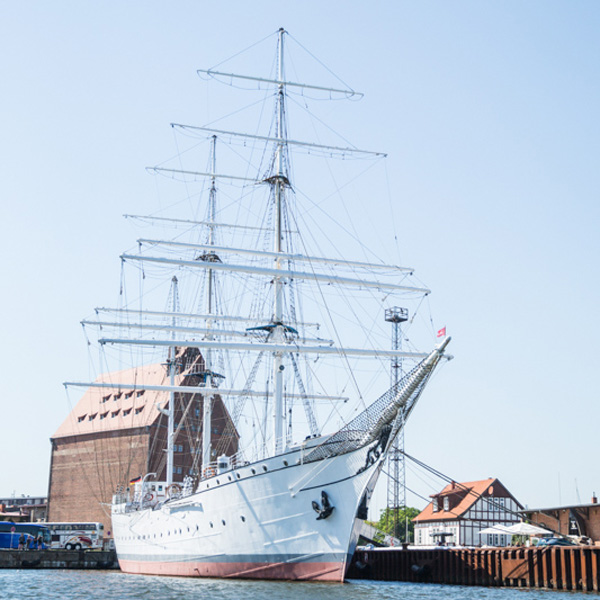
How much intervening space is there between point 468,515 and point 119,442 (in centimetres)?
3063

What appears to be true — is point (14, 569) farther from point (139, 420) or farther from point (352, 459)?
point (352, 459)

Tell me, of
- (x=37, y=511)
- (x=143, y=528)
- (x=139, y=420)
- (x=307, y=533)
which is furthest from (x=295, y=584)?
(x=37, y=511)

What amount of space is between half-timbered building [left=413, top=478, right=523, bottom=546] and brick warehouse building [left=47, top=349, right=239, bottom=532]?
56.6 feet

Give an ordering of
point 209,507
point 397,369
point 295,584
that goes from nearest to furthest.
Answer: point 295,584
point 209,507
point 397,369

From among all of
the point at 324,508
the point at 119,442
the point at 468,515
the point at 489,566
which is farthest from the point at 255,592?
the point at 119,442

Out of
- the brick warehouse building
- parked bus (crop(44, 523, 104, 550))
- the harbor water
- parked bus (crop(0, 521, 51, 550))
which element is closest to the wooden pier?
parked bus (crop(0, 521, 51, 550))

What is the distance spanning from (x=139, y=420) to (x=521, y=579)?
45078 millimetres

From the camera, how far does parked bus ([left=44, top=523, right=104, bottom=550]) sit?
59.4 m

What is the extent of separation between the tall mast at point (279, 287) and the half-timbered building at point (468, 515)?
22.4 m

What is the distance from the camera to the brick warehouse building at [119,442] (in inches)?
2608

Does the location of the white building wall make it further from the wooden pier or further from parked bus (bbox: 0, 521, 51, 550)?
parked bus (bbox: 0, 521, 51, 550)

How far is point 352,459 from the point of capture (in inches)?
1152

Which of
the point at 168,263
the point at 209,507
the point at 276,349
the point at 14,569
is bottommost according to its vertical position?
the point at 14,569

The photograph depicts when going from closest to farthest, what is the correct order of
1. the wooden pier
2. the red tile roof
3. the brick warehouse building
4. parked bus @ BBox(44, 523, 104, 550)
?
1. the wooden pier
2. the red tile roof
3. parked bus @ BBox(44, 523, 104, 550)
4. the brick warehouse building
